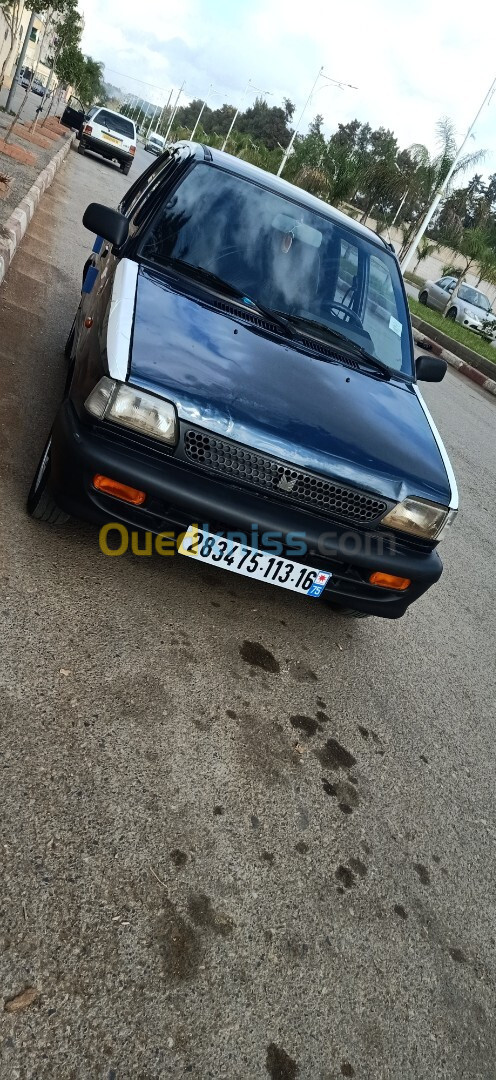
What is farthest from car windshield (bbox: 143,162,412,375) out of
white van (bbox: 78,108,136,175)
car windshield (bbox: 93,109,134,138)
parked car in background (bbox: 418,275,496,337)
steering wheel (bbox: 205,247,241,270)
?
parked car in background (bbox: 418,275,496,337)

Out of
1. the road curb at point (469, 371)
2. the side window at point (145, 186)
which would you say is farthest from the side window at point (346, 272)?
the road curb at point (469, 371)

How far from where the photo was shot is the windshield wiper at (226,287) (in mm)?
3453

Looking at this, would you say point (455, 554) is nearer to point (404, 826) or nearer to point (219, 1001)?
Answer: point (404, 826)

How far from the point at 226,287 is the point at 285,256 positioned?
18.0 inches

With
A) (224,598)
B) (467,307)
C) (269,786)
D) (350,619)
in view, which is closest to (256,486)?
(224,598)

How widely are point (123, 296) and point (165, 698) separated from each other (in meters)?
1.56

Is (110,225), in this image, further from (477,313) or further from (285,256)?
(477,313)

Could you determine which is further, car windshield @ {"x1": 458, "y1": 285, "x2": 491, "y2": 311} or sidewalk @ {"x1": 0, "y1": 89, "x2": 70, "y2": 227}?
car windshield @ {"x1": 458, "y1": 285, "x2": 491, "y2": 311}

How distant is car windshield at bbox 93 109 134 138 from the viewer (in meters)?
22.3

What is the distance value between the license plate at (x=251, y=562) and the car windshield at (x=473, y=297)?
86.2ft

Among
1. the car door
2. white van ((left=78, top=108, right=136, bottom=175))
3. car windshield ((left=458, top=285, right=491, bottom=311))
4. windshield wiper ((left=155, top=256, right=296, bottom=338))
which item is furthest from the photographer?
the car door

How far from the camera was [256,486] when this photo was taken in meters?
2.79

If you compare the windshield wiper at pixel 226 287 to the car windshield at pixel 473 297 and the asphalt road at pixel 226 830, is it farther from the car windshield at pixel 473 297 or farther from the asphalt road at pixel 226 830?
the car windshield at pixel 473 297

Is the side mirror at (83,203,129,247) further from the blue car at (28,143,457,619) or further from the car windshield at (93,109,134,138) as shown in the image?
the car windshield at (93,109,134,138)
